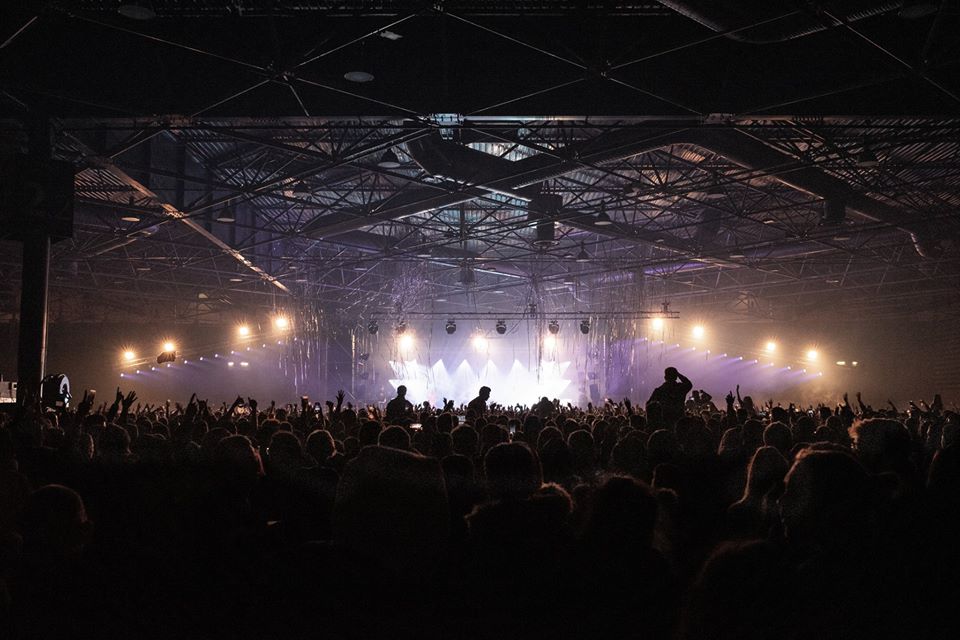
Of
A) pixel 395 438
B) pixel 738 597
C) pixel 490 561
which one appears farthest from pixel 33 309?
pixel 738 597

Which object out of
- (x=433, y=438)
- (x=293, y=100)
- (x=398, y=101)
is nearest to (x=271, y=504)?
(x=433, y=438)

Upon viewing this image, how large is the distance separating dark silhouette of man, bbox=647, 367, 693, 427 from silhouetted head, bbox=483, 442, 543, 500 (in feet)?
22.8

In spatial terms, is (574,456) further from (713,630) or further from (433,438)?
(713,630)

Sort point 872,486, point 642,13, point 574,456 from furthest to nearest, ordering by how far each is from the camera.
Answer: point 642,13 → point 574,456 → point 872,486

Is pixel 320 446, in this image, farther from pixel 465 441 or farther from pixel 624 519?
pixel 624 519

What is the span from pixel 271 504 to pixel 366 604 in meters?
1.53

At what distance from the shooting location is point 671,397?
1038 centimetres

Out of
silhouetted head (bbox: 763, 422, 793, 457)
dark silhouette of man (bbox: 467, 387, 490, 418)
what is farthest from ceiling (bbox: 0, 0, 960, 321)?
silhouetted head (bbox: 763, 422, 793, 457)

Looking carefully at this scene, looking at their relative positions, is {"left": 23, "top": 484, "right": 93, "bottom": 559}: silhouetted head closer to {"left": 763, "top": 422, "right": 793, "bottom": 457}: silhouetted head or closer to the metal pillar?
{"left": 763, "top": 422, "right": 793, "bottom": 457}: silhouetted head

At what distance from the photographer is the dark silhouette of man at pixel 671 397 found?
1015 centimetres

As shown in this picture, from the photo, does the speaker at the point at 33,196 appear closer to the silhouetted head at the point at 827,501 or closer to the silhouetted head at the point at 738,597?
the silhouetted head at the point at 827,501

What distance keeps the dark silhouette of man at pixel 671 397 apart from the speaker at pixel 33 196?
10.5 metres

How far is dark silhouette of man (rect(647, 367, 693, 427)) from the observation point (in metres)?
10.1

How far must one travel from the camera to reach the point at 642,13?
35.4 ft
